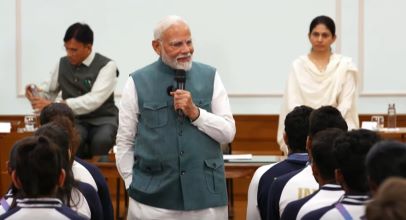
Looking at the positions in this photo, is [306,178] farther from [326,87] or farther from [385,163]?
[326,87]

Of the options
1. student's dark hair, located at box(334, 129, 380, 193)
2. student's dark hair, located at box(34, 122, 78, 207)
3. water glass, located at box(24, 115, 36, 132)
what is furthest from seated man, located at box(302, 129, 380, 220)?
water glass, located at box(24, 115, 36, 132)

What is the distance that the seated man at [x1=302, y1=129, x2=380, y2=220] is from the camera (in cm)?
268

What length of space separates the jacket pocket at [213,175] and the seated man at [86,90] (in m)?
3.07

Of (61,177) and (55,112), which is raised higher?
(55,112)

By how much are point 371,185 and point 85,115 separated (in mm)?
4888

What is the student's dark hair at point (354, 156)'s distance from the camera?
2.73 metres

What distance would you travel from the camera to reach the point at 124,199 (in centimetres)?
731

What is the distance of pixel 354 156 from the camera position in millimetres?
2756

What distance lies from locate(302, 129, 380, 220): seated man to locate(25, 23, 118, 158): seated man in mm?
4241

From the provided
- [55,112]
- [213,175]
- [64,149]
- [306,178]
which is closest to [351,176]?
[306,178]

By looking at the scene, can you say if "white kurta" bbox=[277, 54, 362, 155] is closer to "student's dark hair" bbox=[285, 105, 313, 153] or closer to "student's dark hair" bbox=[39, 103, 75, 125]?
"student's dark hair" bbox=[285, 105, 313, 153]

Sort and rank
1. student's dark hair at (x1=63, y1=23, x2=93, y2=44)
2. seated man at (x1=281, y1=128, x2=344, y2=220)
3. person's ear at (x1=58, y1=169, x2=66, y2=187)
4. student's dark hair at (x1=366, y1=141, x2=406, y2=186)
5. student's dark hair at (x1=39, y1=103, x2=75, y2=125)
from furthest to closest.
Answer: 1. student's dark hair at (x1=63, y1=23, x2=93, y2=44)
2. student's dark hair at (x1=39, y1=103, x2=75, y2=125)
3. seated man at (x1=281, y1=128, x2=344, y2=220)
4. person's ear at (x1=58, y1=169, x2=66, y2=187)
5. student's dark hair at (x1=366, y1=141, x2=406, y2=186)

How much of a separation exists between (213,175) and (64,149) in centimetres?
87

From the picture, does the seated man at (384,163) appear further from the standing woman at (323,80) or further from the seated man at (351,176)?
the standing woman at (323,80)
